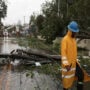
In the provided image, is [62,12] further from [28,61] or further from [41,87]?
[41,87]

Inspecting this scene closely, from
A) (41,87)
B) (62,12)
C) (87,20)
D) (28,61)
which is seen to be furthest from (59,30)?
(41,87)

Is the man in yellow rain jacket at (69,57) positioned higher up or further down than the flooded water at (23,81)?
higher up

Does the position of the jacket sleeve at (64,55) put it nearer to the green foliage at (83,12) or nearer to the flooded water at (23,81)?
the flooded water at (23,81)

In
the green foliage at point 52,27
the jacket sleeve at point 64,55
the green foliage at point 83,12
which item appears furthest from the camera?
the green foliage at point 52,27

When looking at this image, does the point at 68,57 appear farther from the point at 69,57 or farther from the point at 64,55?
the point at 64,55

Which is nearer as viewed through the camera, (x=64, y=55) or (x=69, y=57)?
(x=64, y=55)

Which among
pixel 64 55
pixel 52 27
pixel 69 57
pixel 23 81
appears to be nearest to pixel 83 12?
pixel 52 27

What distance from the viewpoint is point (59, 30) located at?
54.3 meters

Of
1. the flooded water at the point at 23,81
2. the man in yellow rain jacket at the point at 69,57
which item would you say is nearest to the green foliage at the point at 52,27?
the flooded water at the point at 23,81

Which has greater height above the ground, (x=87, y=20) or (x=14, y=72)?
(x=87, y=20)

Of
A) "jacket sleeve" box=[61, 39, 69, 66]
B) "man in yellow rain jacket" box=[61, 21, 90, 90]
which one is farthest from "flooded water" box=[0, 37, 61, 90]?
"jacket sleeve" box=[61, 39, 69, 66]

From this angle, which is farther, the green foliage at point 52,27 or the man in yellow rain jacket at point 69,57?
the green foliage at point 52,27

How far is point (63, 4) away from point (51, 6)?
2.46 meters

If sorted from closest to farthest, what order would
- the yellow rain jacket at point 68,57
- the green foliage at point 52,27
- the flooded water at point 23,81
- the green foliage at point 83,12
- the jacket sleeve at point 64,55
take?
Result: the jacket sleeve at point 64,55 < the yellow rain jacket at point 68,57 < the flooded water at point 23,81 < the green foliage at point 83,12 < the green foliage at point 52,27
